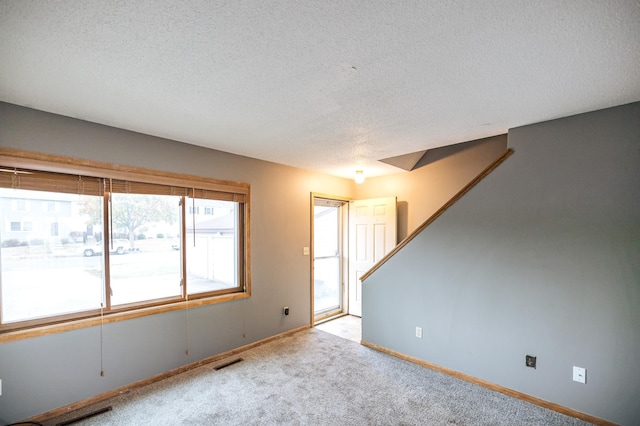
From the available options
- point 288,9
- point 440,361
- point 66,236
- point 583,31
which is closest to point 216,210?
point 66,236

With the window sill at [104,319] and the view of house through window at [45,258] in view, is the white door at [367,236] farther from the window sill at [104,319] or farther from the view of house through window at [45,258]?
the view of house through window at [45,258]

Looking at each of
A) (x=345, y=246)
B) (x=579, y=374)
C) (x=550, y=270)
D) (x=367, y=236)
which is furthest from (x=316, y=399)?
(x=345, y=246)

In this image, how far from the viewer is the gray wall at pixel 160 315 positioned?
214 centimetres

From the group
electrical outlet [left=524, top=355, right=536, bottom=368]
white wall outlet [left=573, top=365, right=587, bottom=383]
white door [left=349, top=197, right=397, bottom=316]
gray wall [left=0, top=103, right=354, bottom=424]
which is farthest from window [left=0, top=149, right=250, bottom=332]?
white wall outlet [left=573, top=365, right=587, bottom=383]

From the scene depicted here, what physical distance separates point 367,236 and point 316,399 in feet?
9.13

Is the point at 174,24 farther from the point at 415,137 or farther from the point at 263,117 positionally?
the point at 415,137

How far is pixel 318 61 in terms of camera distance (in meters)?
1.55

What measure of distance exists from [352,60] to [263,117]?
3.39 feet

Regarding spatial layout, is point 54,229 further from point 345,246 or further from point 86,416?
point 345,246

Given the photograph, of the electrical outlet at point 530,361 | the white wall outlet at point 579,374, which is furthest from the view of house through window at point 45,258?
the white wall outlet at point 579,374

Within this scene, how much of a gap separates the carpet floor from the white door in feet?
5.79

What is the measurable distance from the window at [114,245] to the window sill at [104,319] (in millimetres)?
27

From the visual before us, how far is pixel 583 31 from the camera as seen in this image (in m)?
1.32

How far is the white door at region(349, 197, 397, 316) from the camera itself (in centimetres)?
453
